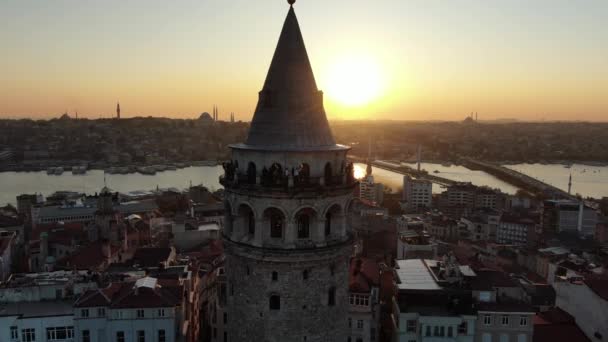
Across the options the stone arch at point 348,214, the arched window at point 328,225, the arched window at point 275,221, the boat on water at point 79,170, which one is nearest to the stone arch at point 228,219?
the arched window at point 275,221

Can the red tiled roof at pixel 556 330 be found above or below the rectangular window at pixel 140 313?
below

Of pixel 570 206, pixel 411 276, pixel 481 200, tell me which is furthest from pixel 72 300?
pixel 481 200

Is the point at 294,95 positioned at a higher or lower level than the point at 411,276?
higher

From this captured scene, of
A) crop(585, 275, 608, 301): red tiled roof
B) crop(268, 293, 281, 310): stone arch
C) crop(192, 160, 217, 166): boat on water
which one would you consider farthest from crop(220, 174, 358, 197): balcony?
crop(192, 160, 217, 166): boat on water

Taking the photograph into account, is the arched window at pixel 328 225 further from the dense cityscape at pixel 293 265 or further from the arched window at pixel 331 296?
the arched window at pixel 331 296

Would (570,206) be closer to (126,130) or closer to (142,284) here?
(142,284)

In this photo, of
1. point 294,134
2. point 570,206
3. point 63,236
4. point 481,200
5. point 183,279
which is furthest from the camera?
point 481,200

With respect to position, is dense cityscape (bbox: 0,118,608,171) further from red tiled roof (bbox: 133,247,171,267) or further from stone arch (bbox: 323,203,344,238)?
stone arch (bbox: 323,203,344,238)
